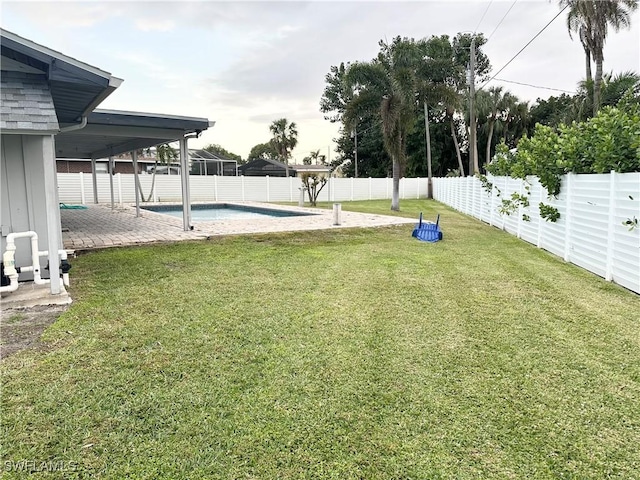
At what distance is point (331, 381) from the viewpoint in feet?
9.29

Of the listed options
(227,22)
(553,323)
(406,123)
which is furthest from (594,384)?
(406,123)

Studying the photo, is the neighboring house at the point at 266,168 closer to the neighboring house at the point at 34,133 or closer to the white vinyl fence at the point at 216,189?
the white vinyl fence at the point at 216,189

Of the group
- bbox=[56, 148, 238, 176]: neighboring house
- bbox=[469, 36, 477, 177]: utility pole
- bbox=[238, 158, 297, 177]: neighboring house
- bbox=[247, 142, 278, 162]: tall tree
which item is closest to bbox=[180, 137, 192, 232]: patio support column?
bbox=[469, 36, 477, 177]: utility pole

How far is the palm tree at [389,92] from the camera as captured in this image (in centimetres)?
1495

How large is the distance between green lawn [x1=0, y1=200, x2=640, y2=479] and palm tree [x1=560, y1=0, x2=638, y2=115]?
1535 centimetres

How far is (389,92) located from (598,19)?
29.9 feet

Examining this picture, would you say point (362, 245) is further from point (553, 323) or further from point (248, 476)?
point (248, 476)

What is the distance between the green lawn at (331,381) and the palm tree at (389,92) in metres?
11.0

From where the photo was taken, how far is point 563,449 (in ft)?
6.98

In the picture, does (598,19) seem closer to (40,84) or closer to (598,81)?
(598,81)

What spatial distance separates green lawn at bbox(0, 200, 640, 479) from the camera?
2066 millimetres

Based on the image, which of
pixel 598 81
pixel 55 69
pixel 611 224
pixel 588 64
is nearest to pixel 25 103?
pixel 55 69

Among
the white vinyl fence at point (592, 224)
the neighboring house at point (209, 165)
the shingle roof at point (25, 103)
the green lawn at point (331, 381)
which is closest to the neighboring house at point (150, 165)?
the neighboring house at point (209, 165)

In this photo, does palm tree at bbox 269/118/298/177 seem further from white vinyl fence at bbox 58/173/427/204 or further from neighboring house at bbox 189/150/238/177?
white vinyl fence at bbox 58/173/427/204
